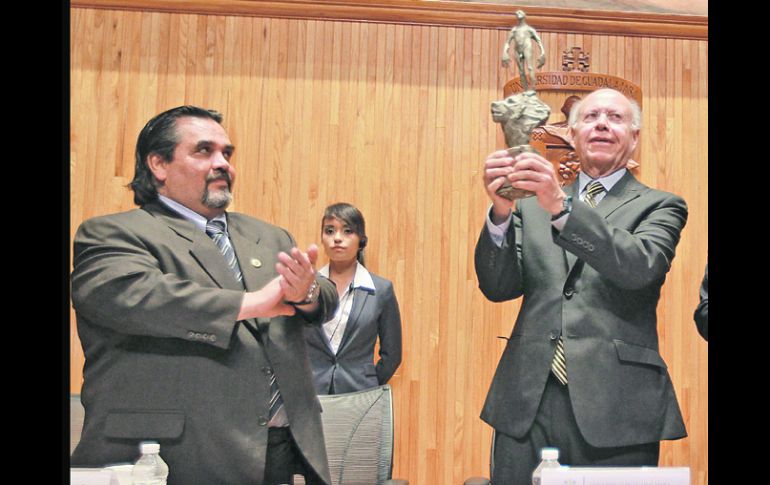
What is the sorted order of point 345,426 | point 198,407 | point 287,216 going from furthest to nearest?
point 287,216 < point 345,426 < point 198,407

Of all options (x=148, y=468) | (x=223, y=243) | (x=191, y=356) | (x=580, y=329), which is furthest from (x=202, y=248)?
(x=580, y=329)

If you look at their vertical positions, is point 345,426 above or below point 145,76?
below

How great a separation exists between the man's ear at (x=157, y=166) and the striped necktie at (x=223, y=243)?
0.69 feet

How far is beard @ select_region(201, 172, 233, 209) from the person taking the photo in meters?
2.59

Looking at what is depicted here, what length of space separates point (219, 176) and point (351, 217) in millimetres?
954

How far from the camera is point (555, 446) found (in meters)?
2.48

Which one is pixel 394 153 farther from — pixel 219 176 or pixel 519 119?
pixel 519 119

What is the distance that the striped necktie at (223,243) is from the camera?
8.33 ft

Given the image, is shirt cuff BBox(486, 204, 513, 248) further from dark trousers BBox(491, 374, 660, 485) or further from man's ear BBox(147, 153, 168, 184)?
man's ear BBox(147, 153, 168, 184)

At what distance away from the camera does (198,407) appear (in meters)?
2.41

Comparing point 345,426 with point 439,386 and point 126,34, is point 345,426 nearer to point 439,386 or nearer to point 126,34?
point 439,386

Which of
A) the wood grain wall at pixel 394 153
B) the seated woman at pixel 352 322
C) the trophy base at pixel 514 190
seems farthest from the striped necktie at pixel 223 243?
the wood grain wall at pixel 394 153

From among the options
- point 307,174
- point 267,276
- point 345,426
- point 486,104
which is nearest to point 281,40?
point 307,174

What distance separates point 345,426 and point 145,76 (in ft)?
5.66
